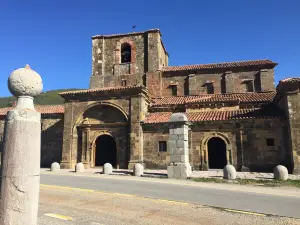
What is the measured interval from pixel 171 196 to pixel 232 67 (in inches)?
756

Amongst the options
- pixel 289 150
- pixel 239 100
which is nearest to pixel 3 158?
pixel 289 150

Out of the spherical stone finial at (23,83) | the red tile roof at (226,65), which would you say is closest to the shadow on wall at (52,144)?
the red tile roof at (226,65)

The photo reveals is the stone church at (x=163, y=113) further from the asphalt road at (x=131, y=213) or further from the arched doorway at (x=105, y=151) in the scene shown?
the asphalt road at (x=131, y=213)

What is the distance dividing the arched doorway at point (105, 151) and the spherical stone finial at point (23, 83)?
17.9 metres

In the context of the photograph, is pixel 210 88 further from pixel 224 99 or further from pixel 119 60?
pixel 119 60

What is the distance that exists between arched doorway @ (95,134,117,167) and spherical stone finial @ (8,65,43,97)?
17.9 metres

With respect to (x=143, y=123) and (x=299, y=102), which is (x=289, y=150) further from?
(x=143, y=123)

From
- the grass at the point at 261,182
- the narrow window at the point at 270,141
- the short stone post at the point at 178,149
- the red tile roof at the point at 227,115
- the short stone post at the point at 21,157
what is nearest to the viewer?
the short stone post at the point at 21,157

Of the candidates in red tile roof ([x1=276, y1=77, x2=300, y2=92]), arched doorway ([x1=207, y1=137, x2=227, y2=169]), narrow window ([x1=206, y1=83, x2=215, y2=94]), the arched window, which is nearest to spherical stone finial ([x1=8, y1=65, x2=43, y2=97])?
red tile roof ([x1=276, y1=77, x2=300, y2=92])

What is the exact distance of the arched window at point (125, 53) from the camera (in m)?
26.1

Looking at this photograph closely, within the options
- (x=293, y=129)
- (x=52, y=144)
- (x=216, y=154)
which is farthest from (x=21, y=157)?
(x=52, y=144)

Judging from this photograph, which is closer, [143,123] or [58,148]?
[143,123]

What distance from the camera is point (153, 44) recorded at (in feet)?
81.4

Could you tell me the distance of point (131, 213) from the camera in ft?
19.2
